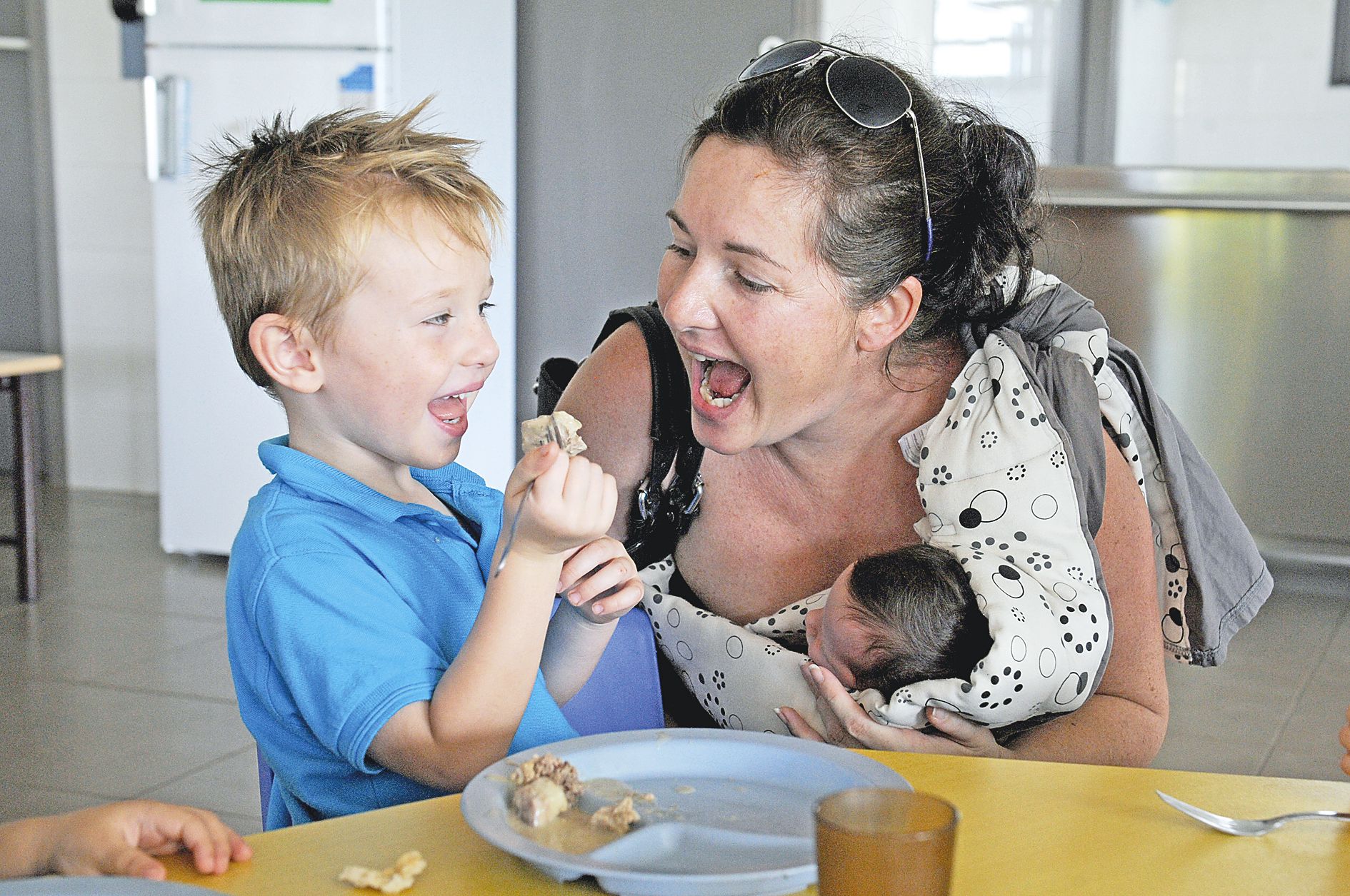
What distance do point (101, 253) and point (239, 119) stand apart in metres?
1.71

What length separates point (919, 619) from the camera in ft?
4.68

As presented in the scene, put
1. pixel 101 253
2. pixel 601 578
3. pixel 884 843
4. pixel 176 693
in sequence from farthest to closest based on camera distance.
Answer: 1. pixel 101 253
2. pixel 176 693
3. pixel 601 578
4. pixel 884 843

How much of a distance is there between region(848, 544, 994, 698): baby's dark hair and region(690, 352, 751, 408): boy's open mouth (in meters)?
0.27

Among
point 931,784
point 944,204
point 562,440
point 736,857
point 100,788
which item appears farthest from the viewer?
point 100,788

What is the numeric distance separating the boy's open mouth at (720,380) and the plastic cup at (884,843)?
3.00 ft

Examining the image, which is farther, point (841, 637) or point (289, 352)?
point (841, 637)

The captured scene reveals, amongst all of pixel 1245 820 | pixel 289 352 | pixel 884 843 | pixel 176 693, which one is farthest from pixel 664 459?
pixel 176 693

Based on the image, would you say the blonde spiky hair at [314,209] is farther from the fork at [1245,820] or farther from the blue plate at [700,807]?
the fork at [1245,820]

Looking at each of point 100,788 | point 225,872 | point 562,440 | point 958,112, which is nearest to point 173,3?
point 100,788

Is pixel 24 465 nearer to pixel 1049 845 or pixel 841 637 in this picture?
pixel 841 637

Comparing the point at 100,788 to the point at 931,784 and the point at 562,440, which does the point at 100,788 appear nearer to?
the point at 562,440

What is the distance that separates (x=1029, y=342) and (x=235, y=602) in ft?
3.23

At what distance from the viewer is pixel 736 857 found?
848 mm

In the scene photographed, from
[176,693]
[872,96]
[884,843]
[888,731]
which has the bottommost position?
[176,693]
